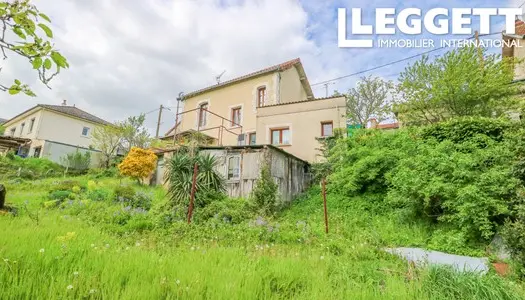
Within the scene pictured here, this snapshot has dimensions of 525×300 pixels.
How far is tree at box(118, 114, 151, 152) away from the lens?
21.4 m

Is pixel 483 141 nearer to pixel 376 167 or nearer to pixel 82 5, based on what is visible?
pixel 376 167

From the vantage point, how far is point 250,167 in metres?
10.8

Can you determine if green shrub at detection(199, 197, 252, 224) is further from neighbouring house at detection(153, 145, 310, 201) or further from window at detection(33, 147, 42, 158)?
window at detection(33, 147, 42, 158)

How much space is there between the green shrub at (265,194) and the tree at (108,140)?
50.9ft

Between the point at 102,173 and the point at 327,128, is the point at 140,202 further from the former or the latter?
the point at 102,173

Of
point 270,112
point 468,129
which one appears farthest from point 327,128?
point 468,129

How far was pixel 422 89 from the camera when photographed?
1181 cm

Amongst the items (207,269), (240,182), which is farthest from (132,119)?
(207,269)

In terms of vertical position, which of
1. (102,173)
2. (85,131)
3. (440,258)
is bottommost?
(440,258)

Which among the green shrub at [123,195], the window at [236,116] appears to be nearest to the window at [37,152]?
the window at [236,116]

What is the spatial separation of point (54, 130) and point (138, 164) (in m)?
15.6

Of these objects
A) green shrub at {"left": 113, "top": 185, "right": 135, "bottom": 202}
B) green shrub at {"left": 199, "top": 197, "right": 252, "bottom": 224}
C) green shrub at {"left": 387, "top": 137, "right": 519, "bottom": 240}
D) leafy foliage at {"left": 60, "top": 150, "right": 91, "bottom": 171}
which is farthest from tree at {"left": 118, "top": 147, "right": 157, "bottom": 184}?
green shrub at {"left": 387, "top": 137, "right": 519, "bottom": 240}

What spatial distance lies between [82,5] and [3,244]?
2853mm

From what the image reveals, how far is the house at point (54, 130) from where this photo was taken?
72.7 ft
